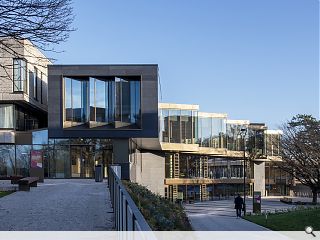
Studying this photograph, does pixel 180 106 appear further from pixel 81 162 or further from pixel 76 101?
pixel 76 101

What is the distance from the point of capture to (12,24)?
13.1 metres

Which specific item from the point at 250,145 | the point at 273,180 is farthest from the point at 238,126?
the point at 273,180

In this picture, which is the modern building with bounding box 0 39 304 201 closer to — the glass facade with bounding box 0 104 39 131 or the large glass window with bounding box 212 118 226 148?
the glass facade with bounding box 0 104 39 131

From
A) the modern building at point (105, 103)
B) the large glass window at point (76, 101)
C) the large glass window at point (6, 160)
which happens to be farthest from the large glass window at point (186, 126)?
the large glass window at point (76, 101)

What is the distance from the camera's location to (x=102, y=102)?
1718 inches

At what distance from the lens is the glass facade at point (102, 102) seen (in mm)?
43094

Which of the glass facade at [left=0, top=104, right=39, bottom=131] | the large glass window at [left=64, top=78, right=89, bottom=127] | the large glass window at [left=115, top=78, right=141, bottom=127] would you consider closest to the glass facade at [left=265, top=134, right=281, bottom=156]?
the large glass window at [left=115, top=78, right=141, bottom=127]

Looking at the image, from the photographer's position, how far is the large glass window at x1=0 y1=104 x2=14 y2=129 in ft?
170

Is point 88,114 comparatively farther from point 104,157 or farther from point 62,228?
point 62,228

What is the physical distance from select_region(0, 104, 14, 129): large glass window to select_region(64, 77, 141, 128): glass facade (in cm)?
1059

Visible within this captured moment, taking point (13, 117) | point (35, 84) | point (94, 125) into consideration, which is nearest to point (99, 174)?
point (94, 125)

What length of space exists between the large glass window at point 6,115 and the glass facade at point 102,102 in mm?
10589

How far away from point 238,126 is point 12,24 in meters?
72.6

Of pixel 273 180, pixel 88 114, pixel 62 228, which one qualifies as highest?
pixel 88 114
